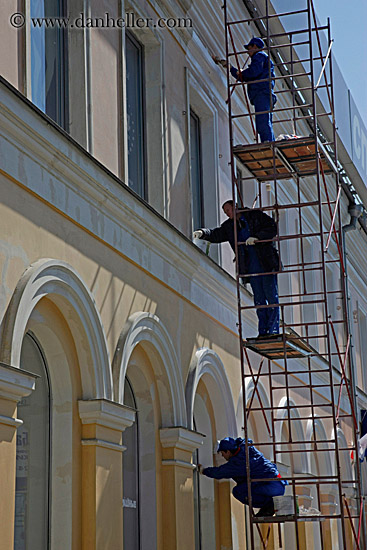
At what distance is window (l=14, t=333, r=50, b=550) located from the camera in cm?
848

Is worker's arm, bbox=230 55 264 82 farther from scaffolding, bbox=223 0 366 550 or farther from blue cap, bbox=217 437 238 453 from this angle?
blue cap, bbox=217 437 238 453

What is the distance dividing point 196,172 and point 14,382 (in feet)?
23.5

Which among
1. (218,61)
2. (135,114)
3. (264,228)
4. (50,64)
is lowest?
(264,228)

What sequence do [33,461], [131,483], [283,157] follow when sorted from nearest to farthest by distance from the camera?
[33,461] < [131,483] < [283,157]

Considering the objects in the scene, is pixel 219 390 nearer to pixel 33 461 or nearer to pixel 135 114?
pixel 135 114

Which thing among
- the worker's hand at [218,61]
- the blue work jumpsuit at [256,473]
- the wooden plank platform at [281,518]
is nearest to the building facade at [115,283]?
the worker's hand at [218,61]

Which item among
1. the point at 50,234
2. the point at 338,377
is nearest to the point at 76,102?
the point at 50,234

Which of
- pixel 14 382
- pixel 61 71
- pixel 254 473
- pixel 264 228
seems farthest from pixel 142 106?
pixel 14 382

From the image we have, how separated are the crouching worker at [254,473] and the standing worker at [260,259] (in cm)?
148

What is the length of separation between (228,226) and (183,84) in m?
2.11

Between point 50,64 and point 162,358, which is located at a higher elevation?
point 50,64

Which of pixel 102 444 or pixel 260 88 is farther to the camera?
pixel 260 88

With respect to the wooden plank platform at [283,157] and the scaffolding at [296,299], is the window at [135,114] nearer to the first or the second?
the scaffolding at [296,299]

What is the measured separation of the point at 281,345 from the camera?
12.4m
